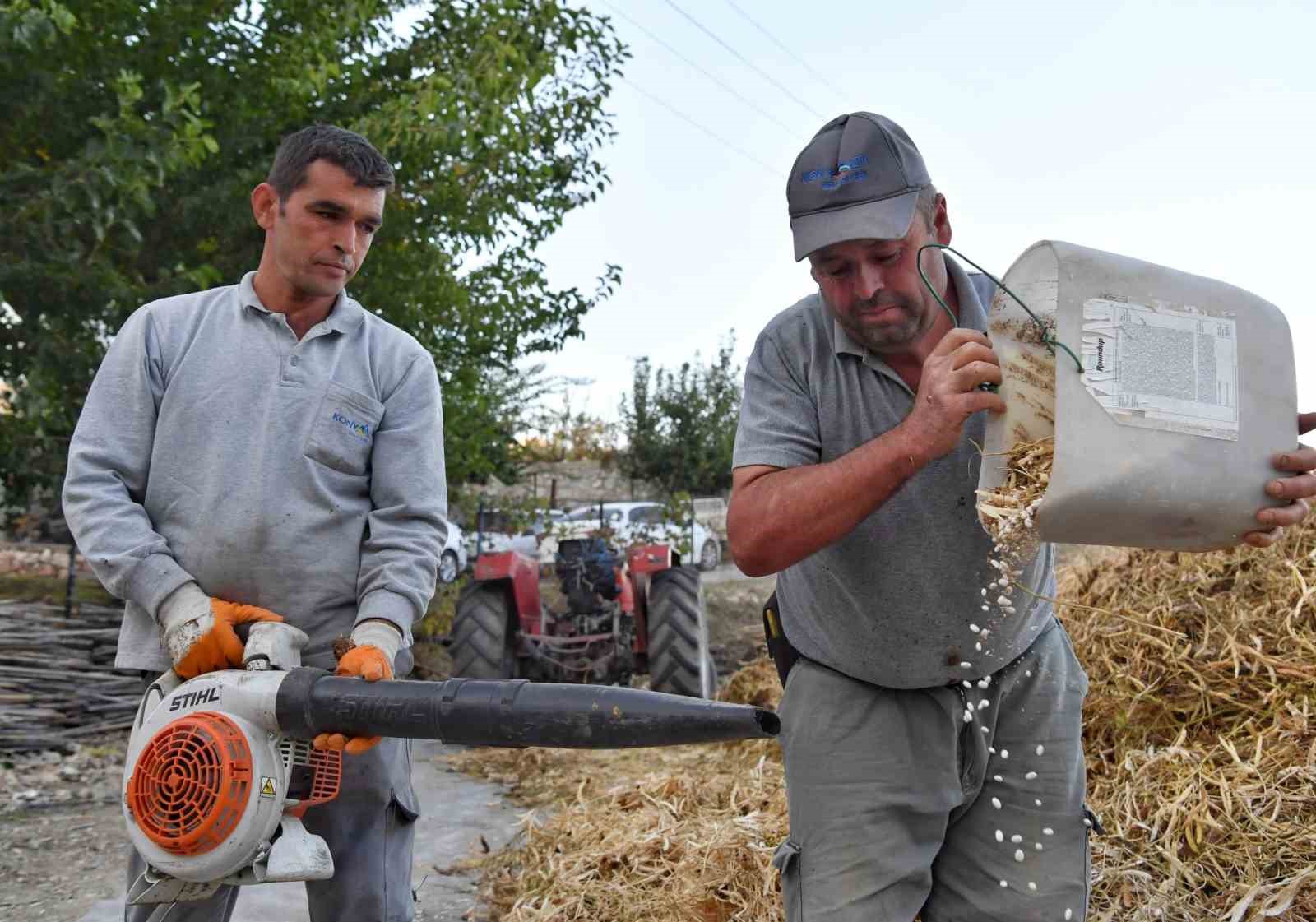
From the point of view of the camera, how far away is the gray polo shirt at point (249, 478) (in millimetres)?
2016

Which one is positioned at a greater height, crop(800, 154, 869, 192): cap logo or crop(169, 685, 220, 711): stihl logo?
crop(800, 154, 869, 192): cap logo

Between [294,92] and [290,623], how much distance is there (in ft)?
13.7

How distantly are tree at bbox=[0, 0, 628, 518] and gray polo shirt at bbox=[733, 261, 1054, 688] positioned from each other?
11.7 feet

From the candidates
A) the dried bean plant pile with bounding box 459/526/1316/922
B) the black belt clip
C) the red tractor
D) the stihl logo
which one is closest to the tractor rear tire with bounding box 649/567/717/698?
the red tractor

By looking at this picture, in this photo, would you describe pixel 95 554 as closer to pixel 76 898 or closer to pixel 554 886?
pixel 554 886

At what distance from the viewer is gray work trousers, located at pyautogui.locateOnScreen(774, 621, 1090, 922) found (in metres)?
1.86

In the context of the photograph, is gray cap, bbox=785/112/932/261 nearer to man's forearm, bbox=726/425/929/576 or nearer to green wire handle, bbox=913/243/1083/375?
green wire handle, bbox=913/243/1083/375

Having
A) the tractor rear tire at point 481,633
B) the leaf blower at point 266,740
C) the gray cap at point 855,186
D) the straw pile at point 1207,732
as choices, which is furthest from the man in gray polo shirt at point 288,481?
→ the tractor rear tire at point 481,633

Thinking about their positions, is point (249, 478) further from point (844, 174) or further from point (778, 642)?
point (844, 174)

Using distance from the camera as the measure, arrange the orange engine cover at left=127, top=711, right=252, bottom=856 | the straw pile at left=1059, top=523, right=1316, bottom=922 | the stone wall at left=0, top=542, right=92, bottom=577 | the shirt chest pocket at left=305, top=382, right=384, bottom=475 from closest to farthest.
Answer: the orange engine cover at left=127, top=711, right=252, bottom=856, the shirt chest pocket at left=305, top=382, right=384, bottom=475, the straw pile at left=1059, top=523, right=1316, bottom=922, the stone wall at left=0, top=542, right=92, bottom=577

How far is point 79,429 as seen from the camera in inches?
79.9

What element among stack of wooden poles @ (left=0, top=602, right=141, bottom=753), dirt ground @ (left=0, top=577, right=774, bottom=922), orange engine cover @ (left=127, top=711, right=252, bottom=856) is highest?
orange engine cover @ (left=127, top=711, right=252, bottom=856)

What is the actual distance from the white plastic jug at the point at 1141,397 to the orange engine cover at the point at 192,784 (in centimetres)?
125

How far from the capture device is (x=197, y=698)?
184cm
